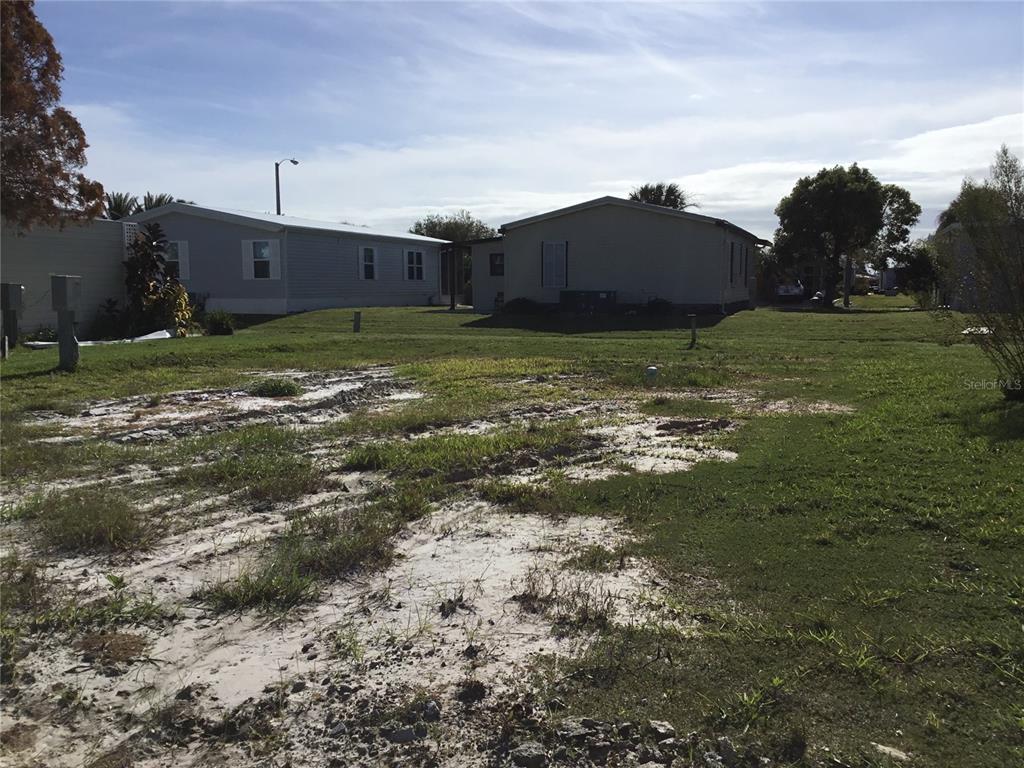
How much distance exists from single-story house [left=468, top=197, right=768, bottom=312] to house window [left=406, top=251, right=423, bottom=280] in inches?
279

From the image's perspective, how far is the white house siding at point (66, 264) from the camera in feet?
63.5

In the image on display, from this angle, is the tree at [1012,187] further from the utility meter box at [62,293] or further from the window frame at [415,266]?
the window frame at [415,266]

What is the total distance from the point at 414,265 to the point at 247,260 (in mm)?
8976

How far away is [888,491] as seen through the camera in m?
5.71

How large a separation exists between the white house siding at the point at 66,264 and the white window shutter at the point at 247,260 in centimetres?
601

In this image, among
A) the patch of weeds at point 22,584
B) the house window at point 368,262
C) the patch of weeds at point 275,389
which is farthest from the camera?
the house window at point 368,262

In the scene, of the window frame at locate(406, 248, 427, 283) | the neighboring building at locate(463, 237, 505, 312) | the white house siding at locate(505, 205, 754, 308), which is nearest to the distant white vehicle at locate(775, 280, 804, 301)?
the white house siding at locate(505, 205, 754, 308)

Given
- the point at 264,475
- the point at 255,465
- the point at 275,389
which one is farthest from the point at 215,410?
the point at 264,475

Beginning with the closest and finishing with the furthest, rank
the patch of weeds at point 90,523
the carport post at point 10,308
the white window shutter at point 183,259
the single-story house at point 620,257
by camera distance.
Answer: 1. the patch of weeds at point 90,523
2. the carport post at point 10,308
3. the single-story house at point 620,257
4. the white window shutter at point 183,259

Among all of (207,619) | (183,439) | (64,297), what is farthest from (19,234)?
(207,619)

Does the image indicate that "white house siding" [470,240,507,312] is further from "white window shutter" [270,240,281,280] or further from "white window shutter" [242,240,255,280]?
"white window shutter" [242,240,255,280]

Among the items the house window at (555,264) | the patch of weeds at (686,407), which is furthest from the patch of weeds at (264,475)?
the house window at (555,264)

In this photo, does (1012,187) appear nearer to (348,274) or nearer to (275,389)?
(275,389)

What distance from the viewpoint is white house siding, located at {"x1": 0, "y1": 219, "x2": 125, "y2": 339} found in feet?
63.5
